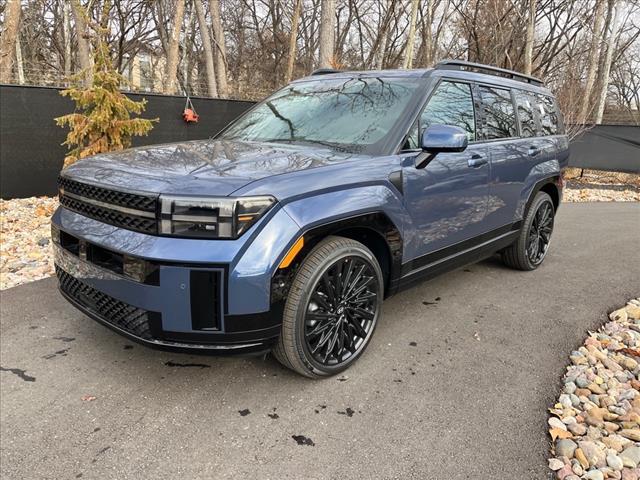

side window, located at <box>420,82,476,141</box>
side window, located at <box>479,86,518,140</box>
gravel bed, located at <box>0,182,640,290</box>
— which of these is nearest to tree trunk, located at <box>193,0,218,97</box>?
gravel bed, located at <box>0,182,640,290</box>

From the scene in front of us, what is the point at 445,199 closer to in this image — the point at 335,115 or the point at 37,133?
the point at 335,115

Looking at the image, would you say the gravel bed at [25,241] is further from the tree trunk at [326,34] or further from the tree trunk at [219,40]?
the tree trunk at [219,40]

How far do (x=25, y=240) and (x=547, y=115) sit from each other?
6.16 meters

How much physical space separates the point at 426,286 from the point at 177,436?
2.83 metres

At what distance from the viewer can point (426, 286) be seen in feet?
14.9

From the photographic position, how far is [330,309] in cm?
276

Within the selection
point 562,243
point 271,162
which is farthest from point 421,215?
point 562,243

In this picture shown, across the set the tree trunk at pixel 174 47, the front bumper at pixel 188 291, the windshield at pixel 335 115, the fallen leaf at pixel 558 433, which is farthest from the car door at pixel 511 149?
the tree trunk at pixel 174 47

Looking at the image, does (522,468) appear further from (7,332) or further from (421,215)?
(7,332)

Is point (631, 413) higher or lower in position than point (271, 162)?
lower

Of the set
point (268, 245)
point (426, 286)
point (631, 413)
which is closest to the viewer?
point (268, 245)

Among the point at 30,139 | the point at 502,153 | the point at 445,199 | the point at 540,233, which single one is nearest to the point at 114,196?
the point at 445,199

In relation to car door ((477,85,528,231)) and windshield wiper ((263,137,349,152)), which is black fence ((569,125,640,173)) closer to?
car door ((477,85,528,231))

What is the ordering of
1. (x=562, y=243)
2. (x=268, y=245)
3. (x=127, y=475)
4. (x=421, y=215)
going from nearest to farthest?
1. (x=127, y=475)
2. (x=268, y=245)
3. (x=421, y=215)
4. (x=562, y=243)
